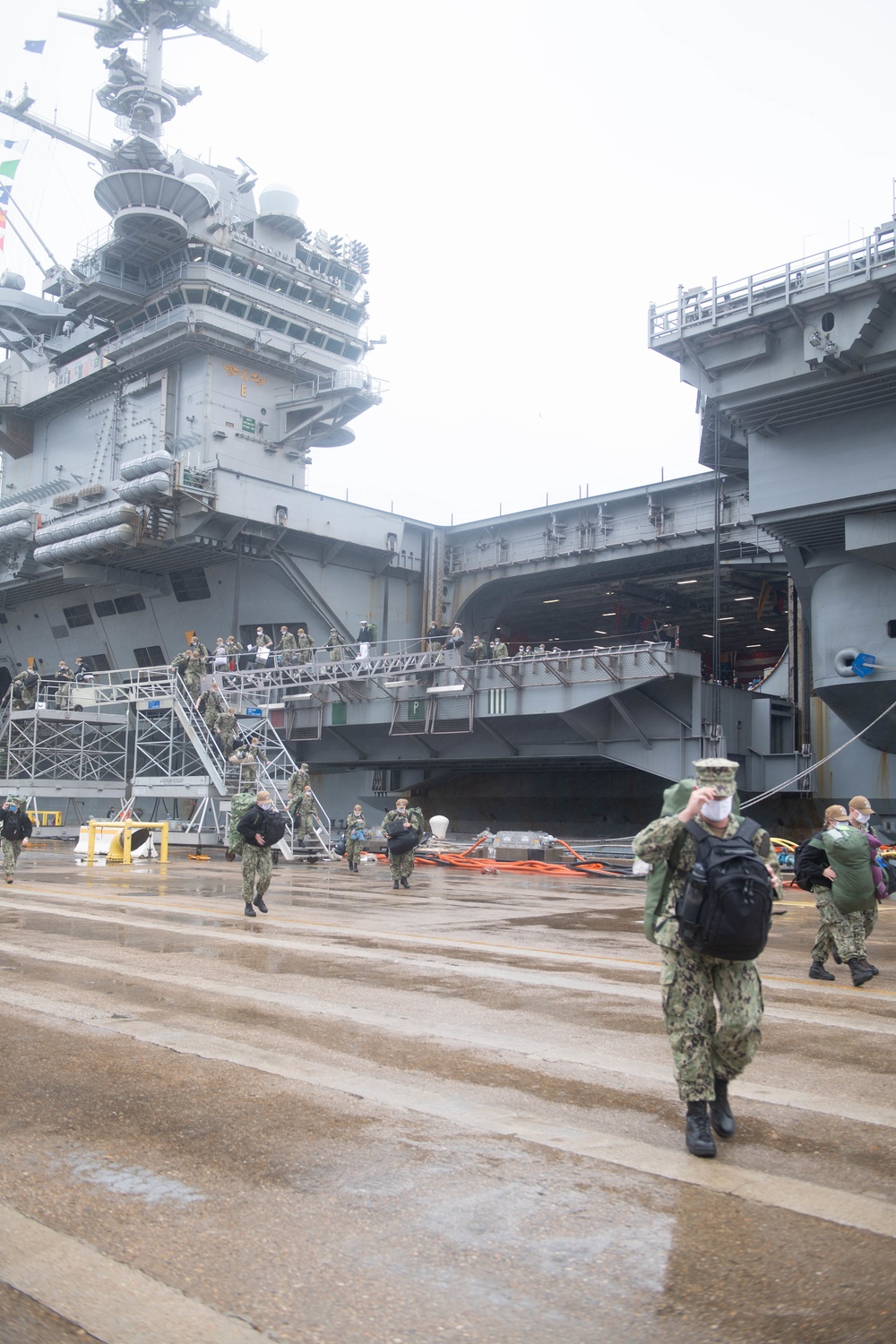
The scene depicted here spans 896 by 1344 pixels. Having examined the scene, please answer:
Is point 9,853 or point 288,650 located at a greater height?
point 288,650

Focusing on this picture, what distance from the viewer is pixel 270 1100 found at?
5.11 metres

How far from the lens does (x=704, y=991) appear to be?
4727 mm

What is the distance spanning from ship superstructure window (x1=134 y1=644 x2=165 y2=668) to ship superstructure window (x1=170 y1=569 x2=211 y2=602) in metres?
2.87

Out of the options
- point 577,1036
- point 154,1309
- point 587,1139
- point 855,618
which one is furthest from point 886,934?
point 855,618

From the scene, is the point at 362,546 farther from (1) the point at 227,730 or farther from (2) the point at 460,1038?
(2) the point at 460,1038

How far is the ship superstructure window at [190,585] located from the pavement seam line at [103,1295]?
38661 mm

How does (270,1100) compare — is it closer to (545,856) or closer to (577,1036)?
(577,1036)

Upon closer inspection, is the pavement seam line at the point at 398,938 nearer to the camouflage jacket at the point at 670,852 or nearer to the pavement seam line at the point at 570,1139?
the camouflage jacket at the point at 670,852

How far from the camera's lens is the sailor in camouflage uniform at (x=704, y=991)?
4.62 m

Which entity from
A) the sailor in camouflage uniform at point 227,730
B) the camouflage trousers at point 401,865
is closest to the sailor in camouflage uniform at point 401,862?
the camouflage trousers at point 401,865

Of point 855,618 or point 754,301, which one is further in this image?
point 855,618

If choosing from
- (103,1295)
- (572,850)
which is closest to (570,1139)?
(103,1295)

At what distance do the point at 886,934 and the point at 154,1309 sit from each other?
12.2 m

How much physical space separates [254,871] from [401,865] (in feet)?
17.7
